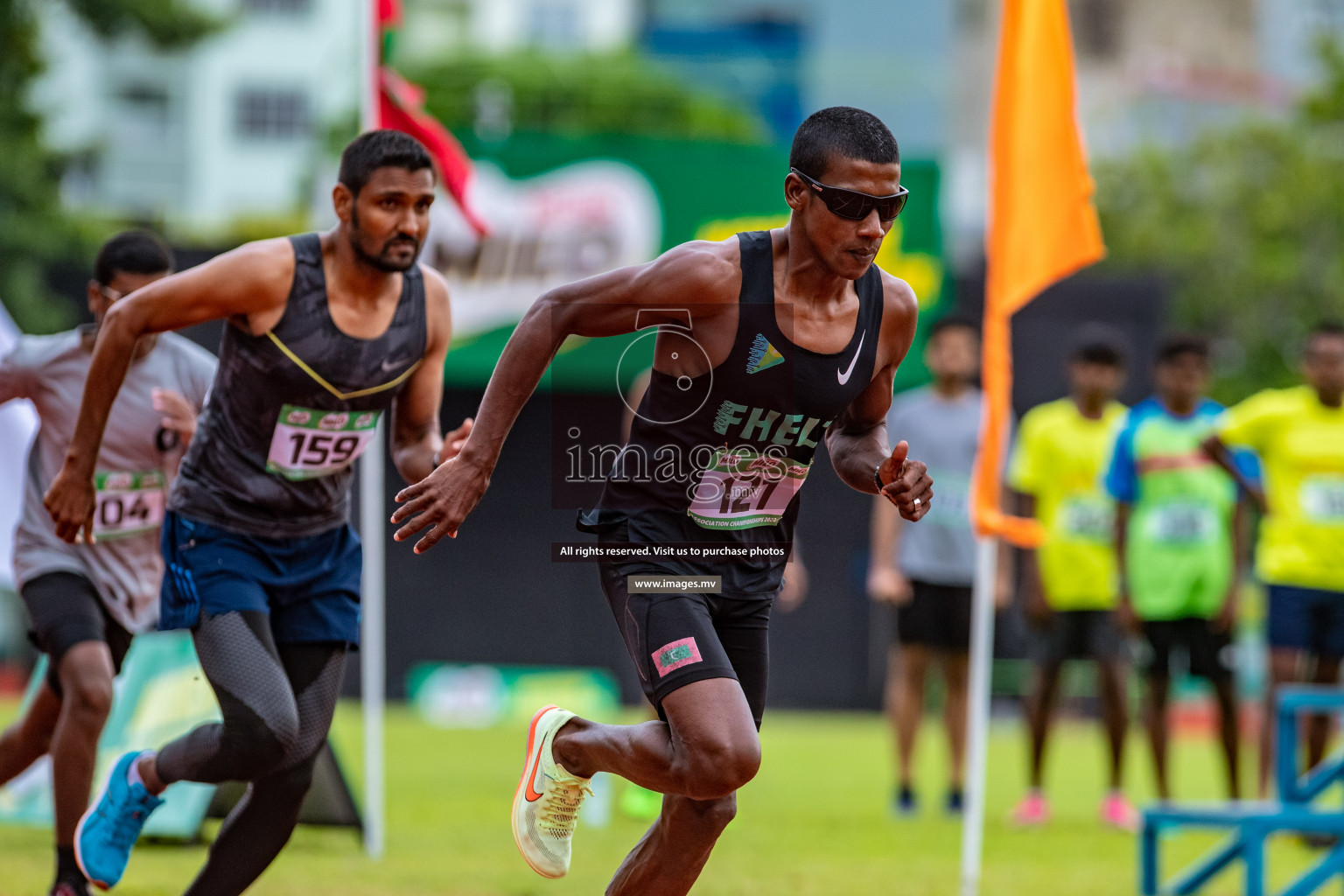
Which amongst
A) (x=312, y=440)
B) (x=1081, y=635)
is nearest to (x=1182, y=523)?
(x=1081, y=635)

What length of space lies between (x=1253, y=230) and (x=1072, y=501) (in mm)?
22516

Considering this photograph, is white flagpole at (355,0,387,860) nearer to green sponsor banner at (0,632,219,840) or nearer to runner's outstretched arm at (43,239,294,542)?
green sponsor banner at (0,632,219,840)

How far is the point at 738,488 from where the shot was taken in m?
4.44

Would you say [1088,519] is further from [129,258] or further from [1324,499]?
[129,258]

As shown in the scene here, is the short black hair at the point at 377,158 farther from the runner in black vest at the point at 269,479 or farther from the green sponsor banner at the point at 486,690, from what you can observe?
the green sponsor banner at the point at 486,690

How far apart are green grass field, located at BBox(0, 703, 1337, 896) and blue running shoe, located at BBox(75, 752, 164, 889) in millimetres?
1194

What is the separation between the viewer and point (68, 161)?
22000 mm

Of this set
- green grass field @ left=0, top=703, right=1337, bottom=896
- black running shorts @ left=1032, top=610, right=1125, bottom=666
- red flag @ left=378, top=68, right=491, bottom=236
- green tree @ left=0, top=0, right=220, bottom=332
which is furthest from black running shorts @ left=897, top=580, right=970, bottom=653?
green tree @ left=0, top=0, right=220, bottom=332

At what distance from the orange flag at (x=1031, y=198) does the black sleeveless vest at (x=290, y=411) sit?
2.94 meters

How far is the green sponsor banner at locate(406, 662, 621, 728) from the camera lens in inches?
707

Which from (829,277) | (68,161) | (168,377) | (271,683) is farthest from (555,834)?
(68,161)

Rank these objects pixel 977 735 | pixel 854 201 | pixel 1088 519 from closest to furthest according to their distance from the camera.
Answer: pixel 854 201 → pixel 977 735 → pixel 1088 519

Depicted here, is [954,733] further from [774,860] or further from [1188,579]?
[774,860]

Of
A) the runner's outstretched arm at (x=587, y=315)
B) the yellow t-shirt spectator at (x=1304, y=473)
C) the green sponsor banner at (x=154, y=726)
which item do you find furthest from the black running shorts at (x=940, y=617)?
the runner's outstretched arm at (x=587, y=315)
